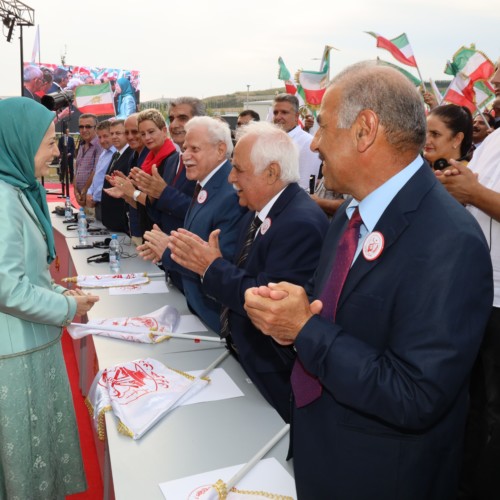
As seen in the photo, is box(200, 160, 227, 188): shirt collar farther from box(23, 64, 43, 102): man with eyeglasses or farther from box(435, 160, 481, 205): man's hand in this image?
box(23, 64, 43, 102): man with eyeglasses

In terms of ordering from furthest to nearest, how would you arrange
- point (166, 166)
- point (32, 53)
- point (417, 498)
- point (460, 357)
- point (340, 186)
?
point (32, 53) < point (166, 166) < point (340, 186) < point (417, 498) < point (460, 357)

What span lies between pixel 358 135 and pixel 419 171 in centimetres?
15

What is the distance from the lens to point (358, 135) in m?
1.01

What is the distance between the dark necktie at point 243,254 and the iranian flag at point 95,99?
6166mm

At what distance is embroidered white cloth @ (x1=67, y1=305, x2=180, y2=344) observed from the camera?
7.11 ft

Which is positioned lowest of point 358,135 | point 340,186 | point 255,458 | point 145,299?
point 145,299

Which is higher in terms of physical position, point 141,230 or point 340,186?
point 340,186

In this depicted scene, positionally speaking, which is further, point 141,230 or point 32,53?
point 32,53

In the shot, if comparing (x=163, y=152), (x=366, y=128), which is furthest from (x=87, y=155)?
(x=366, y=128)


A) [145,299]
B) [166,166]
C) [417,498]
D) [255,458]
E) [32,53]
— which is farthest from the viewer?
[32,53]

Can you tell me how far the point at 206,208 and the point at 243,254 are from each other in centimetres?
65

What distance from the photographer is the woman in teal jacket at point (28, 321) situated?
1.71m

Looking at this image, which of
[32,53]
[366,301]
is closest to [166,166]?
[366,301]

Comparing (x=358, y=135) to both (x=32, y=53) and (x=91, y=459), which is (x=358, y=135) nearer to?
(x=91, y=459)
